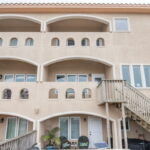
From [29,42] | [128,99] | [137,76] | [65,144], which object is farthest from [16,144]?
[137,76]

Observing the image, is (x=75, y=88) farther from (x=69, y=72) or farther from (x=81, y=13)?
(x=81, y=13)

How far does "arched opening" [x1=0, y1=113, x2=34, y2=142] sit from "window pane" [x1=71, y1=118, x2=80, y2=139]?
9.60 feet

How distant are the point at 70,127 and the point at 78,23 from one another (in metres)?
8.88

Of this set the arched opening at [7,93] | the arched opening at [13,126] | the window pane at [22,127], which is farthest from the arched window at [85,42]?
the window pane at [22,127]

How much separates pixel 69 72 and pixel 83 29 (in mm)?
4396

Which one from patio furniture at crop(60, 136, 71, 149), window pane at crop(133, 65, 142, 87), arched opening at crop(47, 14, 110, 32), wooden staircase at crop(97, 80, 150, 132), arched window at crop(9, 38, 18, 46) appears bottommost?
patio furniture at crop(60, 136, 71, 149)

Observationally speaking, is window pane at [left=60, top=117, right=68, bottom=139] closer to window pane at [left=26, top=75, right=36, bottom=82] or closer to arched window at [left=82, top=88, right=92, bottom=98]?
arched window at [left=82, top=88, right=92, bottom=98]

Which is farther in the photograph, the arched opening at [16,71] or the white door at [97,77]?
the white door at [97,77]

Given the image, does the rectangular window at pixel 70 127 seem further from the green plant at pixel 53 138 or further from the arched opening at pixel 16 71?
the arched opening at pixel 16 71

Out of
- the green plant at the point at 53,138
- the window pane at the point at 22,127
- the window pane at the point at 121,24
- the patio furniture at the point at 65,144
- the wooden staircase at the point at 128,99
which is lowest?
the patio furniture at the point at 65,144

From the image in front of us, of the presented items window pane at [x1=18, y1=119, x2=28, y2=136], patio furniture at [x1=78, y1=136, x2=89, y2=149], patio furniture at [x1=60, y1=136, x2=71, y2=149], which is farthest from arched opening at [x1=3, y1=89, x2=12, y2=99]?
patio furniture at [x1=78, y1=136, x2=89, y2=149]

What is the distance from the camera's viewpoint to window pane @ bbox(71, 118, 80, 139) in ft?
39.0

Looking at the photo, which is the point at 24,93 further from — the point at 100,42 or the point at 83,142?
the point at 100,42

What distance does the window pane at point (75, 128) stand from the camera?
1188cm
